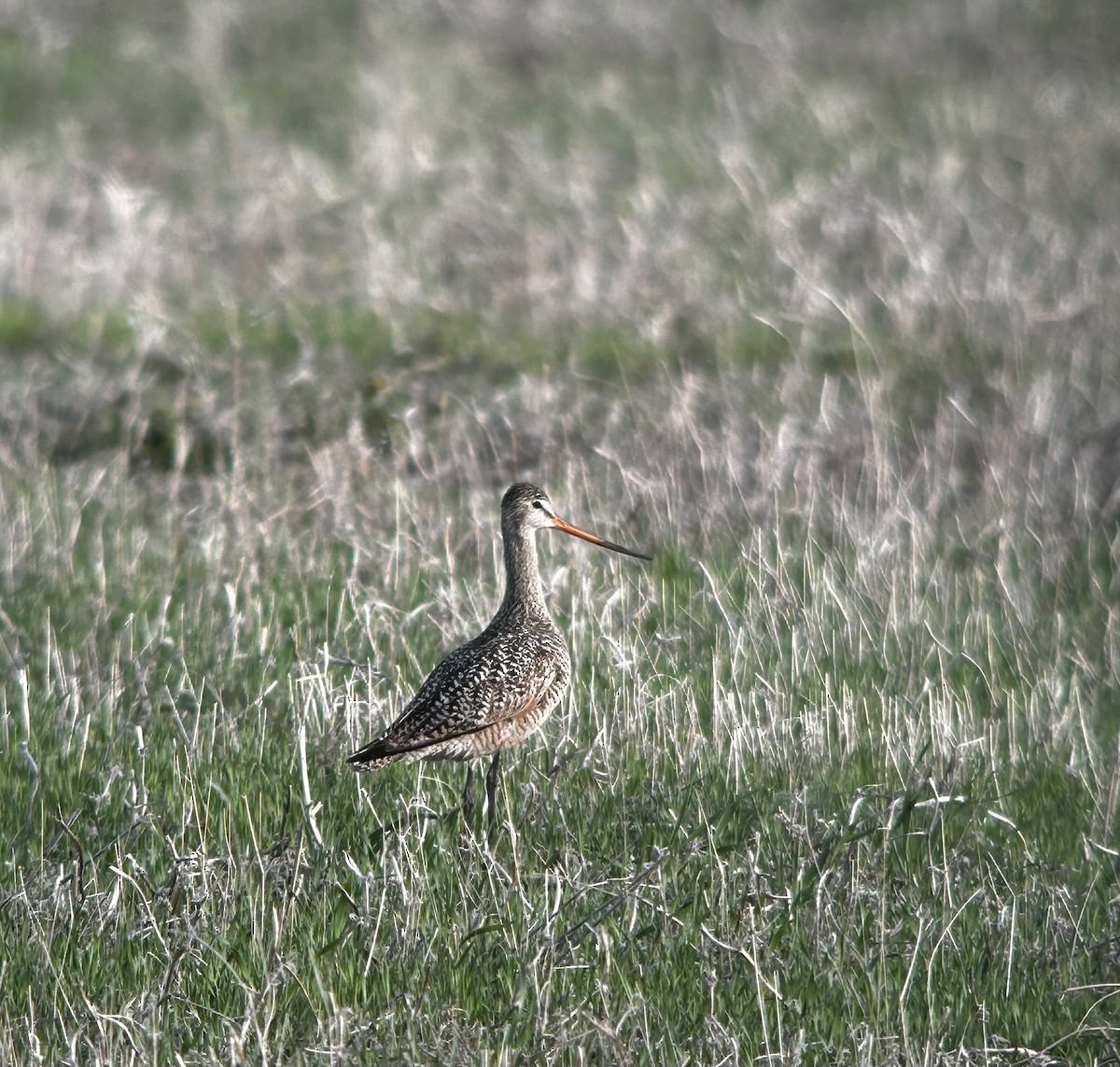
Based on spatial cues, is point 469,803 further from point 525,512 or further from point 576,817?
point 525,512

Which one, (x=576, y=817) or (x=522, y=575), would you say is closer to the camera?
(x=576, y=817)

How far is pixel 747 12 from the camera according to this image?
20.7m

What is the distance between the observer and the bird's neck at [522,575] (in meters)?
6.55

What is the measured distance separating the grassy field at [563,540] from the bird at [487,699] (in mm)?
192

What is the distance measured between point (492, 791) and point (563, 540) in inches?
108

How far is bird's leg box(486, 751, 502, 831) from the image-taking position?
5.68 m

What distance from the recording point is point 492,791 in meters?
5.86

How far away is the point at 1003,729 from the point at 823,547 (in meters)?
2.16

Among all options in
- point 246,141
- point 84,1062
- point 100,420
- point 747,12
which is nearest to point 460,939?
point 84,1062

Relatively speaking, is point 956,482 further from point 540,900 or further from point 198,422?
point 540,900

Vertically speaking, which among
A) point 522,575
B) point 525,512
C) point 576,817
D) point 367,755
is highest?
point 525,512

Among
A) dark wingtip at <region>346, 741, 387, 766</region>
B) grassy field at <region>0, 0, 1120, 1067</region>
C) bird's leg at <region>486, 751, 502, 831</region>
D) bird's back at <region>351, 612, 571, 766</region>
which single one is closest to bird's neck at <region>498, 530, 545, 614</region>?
bird's back at <region>351, 612, 571, 766</region>

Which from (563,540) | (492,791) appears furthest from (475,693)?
(563,540)

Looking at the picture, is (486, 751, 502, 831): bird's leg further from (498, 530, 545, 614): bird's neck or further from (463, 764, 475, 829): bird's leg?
(498, 530, 545, 614): bird's neck
